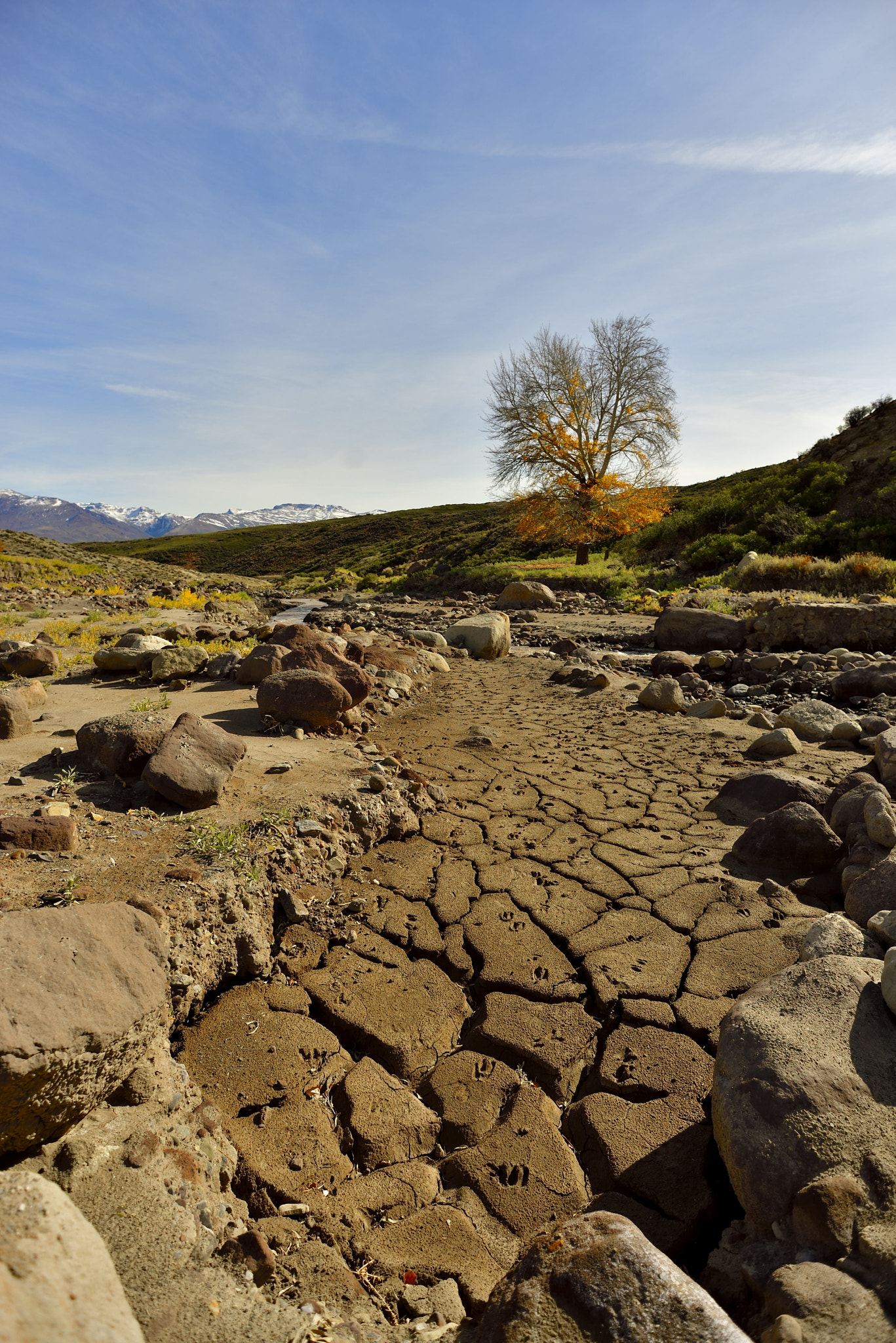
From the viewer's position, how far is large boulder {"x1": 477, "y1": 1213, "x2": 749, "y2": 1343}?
116 centimetres

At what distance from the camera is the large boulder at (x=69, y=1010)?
1.43 m

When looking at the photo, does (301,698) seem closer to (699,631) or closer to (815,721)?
(815,721)

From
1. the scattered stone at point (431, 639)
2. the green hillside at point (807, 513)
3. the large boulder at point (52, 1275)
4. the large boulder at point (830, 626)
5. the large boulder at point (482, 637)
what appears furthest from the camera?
the green hillside at point (807, 513)

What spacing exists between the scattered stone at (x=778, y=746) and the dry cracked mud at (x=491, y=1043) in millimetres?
1311

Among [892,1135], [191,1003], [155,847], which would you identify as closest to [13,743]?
[155,847]

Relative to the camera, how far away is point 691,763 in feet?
16.6

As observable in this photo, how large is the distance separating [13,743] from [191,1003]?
2.66 meters

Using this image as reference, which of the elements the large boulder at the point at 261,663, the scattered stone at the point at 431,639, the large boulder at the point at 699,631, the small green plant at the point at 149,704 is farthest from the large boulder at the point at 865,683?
the small green plant at the point at 149,704

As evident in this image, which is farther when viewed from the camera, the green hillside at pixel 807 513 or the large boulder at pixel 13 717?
the green hillside at pixel 807 513

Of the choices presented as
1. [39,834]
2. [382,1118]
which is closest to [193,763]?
[39,834]

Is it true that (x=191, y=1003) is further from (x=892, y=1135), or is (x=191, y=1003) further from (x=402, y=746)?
(x=402, y=746)

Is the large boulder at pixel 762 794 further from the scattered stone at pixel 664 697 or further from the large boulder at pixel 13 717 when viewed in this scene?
the large boulder at pixel 13 717

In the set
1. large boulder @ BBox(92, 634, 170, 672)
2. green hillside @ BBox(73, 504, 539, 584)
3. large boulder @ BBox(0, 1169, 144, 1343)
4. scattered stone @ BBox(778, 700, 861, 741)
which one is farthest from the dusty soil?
green hillside @ BBox(73, 504, 539, 584)

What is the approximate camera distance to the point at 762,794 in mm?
3967
